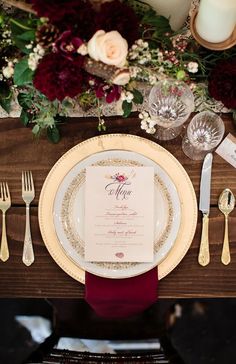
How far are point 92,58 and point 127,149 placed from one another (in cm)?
26

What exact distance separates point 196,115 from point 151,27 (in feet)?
0.72

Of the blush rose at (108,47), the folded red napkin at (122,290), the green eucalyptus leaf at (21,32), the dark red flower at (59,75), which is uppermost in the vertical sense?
the green eucalyptus leaf at (21,32)

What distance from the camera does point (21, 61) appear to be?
1042 millimetres

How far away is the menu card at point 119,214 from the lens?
1125mm

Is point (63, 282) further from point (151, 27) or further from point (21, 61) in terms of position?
point (151, 27)

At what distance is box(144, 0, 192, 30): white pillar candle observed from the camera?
109cm

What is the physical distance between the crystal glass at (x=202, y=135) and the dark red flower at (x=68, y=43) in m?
0.35

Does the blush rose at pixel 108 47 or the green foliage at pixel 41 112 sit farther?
the green foliage at pixel 41 112

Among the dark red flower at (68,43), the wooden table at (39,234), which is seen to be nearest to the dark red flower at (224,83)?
the wooden table at (39,234)

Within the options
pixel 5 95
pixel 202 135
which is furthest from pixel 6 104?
pixel 202 135

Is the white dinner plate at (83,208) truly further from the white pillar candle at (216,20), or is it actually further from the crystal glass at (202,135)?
the white pillar candle at (216,20)

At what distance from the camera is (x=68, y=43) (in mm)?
946

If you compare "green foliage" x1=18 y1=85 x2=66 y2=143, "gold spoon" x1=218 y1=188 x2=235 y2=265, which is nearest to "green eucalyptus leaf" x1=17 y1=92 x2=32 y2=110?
"green foliage" x1=18 y1=85 x2=66 y2=143

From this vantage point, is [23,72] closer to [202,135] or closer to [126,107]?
[126,107]
